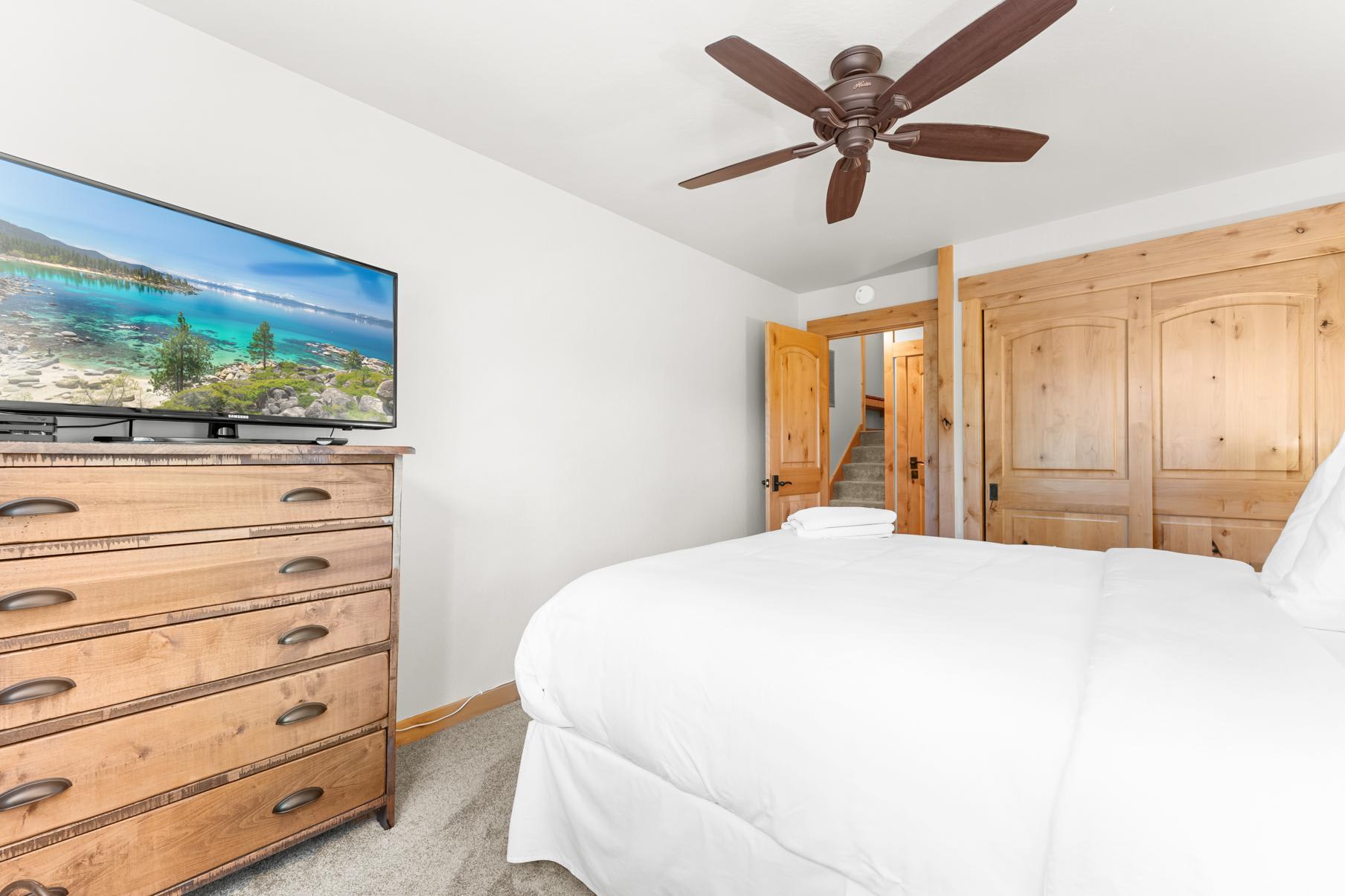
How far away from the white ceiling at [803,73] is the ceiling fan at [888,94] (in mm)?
225

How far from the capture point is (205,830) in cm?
139

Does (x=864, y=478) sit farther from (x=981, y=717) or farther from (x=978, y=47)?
(x=981, y=717)

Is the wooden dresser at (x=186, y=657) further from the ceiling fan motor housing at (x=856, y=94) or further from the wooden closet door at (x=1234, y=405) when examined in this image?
the wooden closet door at (x=1234, y=405)

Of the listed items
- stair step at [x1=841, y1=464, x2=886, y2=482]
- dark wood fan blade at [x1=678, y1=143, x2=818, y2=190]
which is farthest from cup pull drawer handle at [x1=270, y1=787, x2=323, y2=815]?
stair step at [x1=841, y1=464, x2=886, y2=482]

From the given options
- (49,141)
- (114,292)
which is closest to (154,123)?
(49,141)

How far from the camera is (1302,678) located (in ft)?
2.65

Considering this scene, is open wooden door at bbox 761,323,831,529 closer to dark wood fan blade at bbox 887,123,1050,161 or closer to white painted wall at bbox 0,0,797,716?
white painted wall at bbox 0,0,797,716

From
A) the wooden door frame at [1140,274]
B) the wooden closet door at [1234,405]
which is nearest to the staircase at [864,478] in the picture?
the wooden door frame at [1140,274]

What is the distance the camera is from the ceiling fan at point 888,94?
4.75ft

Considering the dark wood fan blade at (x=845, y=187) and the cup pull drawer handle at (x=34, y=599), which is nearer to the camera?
the cup pull drawer handle at (x=34, y=599)

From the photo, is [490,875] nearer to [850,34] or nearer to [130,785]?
[130,785]

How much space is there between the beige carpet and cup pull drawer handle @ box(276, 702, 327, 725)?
42 centimetres

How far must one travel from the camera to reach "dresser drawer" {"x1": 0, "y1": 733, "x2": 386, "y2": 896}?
121 centimetres

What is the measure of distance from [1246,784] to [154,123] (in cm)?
290
